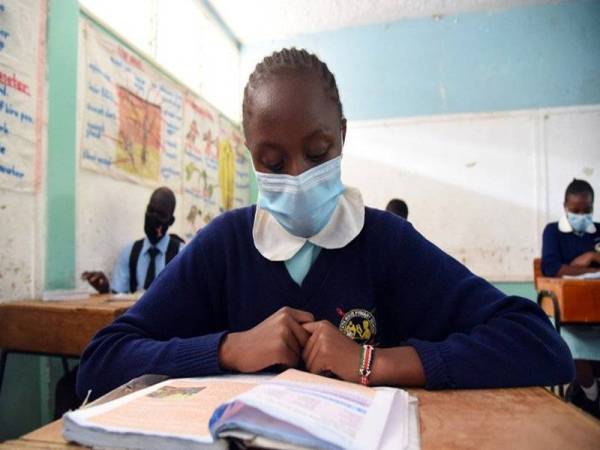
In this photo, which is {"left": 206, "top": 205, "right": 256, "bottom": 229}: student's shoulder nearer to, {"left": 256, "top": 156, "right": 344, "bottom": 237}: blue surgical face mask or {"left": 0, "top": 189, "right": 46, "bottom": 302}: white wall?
{"left": 256, "top": 156, "right": 344, "bottom": 237}: blue surgical face mask

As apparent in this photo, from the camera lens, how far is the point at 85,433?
439 millimetres

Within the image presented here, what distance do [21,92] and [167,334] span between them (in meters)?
1.62

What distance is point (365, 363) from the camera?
65 centimetres

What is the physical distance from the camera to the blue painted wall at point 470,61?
4.03 meters

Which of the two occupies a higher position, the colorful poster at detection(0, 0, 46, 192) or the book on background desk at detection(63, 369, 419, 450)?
the colorful poster at detection(0, 0, 46, 192)

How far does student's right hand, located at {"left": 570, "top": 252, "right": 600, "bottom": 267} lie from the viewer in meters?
2.97

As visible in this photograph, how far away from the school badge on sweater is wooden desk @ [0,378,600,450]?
0.22 m

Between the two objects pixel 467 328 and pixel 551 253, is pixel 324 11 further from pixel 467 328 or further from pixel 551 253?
pixel 467 328

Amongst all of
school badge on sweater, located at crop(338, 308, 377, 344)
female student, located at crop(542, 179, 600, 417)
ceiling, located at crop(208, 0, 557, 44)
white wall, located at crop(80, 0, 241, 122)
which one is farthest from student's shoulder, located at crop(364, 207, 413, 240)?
ceiling, located at crop(208, 0, 557, 44)

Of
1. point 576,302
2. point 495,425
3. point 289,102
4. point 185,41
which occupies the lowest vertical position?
point 576,302

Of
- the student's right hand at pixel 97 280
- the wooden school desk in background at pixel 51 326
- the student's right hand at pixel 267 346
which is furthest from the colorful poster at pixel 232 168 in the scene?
the student's right hand at pixel 267 346

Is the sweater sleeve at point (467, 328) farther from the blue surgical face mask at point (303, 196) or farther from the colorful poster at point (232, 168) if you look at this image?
the colorful poster at point (232, 168)

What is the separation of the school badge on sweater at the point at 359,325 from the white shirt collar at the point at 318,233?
5.1 inches

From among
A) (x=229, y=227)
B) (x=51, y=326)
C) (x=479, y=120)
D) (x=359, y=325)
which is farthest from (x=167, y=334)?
(x=479, y=120)
